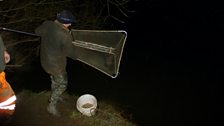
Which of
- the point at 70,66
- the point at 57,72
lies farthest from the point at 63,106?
the point at 70,66

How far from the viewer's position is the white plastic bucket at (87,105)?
6.86 meters

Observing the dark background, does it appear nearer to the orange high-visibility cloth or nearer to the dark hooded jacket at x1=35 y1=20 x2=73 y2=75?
the dark hooded jacket at x1=35 y1=20 x2=73 y2=75

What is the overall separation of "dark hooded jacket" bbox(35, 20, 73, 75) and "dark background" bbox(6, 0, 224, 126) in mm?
2970

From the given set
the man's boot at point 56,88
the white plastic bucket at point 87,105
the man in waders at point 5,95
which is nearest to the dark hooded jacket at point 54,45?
the man's boot at point 56,88

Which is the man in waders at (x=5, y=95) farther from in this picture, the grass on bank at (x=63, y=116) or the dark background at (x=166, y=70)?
the dark background at (x=166, y=70)

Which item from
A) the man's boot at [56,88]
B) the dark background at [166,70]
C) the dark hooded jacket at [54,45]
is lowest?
the dark background at [166,70]

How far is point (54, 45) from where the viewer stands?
237 inches

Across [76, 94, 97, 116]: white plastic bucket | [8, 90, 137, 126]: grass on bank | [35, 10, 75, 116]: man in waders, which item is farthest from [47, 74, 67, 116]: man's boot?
[76, 94, 97, 116]: white plastic bucket

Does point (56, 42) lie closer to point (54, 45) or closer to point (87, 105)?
point (54, 45)

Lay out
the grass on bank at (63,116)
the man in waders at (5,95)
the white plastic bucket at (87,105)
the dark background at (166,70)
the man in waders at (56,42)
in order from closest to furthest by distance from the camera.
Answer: the man in waders at (5,95)
the man in waders at (56,42)
the grass on bank at (63,116)
the white plastic bucket at (87,105)
the dark background at (166,70)

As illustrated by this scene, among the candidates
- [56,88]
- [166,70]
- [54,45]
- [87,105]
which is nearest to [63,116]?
[87,105]

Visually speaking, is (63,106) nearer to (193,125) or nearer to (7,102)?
(7,102)

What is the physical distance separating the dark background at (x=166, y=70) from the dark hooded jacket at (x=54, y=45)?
2.97m

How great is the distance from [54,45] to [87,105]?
1.49m
